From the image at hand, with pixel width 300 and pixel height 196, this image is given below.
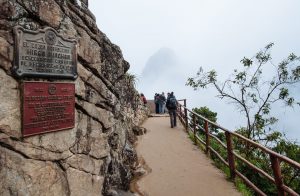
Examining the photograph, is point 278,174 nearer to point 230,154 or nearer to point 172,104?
point 230,154

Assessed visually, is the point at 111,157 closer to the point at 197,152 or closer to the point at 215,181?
the point at 215,181

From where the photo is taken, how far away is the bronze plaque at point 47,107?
3.57 meters

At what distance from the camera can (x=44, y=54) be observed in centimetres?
383

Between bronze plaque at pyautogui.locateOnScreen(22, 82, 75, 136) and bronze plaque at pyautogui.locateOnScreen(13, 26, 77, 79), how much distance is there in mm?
156

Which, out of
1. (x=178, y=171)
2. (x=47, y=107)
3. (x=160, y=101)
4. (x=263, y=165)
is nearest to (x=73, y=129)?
(x=47, y=107)

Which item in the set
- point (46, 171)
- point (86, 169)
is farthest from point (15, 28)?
point (86, 169)

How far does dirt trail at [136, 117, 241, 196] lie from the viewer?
5.89 metres

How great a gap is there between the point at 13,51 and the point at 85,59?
1276 mm

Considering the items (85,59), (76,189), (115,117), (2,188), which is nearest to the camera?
(2,188)

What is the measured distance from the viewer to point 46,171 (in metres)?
3.76

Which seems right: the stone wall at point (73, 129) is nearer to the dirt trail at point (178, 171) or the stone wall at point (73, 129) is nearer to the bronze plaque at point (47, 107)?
the bronze plaque at point (47, 107)

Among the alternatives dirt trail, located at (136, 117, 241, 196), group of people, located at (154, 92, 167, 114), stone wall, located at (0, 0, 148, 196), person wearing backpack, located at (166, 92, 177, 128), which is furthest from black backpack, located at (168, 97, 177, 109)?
group of people, located at (154, 92, 167, 114)

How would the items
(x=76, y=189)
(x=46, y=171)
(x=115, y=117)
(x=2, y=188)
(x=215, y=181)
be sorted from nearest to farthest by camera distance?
1. (x=2, y=188)
2. (x=46, y=171)
3. (x=76, y=189)
4. (x=115, y=117)
5. (x=215, y=181)

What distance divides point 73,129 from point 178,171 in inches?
140
